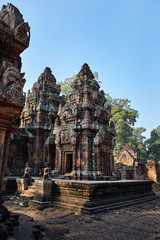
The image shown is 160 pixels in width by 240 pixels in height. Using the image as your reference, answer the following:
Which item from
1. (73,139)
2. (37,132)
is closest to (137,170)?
(37,132)

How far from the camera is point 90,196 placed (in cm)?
670

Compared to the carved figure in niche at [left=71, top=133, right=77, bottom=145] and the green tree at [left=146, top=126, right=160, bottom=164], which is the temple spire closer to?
the carved figure in niche at [left=71, top=133, right=77, bottom=145]

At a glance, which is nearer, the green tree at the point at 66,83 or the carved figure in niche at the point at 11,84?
the carved figure in niche at the point at 11,84

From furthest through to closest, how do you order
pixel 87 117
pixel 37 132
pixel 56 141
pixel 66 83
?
pixel 66 83 → pixel 37 132 → pixel 56 141 → pixel 87 117

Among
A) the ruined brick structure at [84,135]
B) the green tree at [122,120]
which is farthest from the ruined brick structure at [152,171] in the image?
the ruined brick structure at [84,135]

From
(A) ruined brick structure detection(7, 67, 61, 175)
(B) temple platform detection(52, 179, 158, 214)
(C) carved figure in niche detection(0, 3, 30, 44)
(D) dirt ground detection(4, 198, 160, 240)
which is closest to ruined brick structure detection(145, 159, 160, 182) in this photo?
(A) ruined brick structure detection(7, 67, 61, 175)

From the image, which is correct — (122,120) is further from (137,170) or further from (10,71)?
(10,71)

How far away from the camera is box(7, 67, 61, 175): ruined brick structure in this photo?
14438 mm

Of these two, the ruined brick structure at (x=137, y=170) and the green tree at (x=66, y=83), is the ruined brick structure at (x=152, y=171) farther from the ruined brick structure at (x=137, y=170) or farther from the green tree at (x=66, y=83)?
the green tree at (x=66, y=83)

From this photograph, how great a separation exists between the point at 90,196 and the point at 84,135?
4818 millimetres

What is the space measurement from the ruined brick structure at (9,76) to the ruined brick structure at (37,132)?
11.0 metres

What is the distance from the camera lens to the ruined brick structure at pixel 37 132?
47.4ft

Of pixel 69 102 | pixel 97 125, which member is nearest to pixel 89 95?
pixel 69 102

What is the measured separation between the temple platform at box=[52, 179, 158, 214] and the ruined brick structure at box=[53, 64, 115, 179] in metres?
2.29
